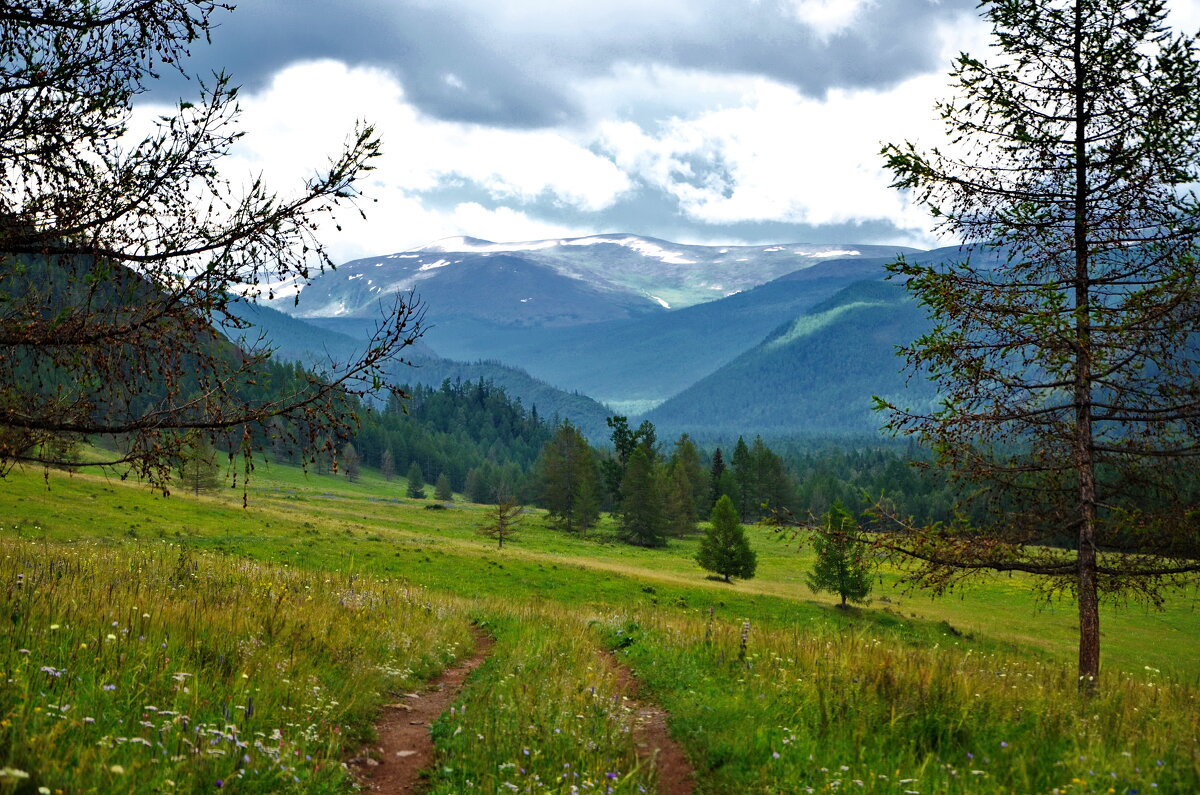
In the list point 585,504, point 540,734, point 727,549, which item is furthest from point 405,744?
point 585,504

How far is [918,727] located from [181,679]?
6.32 meters

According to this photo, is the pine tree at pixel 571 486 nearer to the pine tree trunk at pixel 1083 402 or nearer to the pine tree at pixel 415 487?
the pine tree at pixel 415 487

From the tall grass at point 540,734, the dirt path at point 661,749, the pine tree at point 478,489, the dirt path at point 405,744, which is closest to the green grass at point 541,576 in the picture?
the dirt path at point 405,744

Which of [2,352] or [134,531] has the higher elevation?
[2,352]

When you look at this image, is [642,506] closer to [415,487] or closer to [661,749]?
[415,487]

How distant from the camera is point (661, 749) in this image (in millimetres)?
6723

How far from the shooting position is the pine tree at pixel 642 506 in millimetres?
83062

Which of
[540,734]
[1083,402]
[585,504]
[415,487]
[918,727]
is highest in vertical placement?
[1083,402]

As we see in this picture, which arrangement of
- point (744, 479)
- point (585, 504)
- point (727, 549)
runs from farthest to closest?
point (744, 479), point (585, 504), point (727, 549)

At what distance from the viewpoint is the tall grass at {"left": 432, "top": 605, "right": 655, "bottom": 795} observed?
5555mm

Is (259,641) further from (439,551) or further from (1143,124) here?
(439,551)

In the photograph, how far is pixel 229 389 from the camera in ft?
21.9

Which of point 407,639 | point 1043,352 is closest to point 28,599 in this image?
point 407,639

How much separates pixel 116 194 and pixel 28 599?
3852 mm
